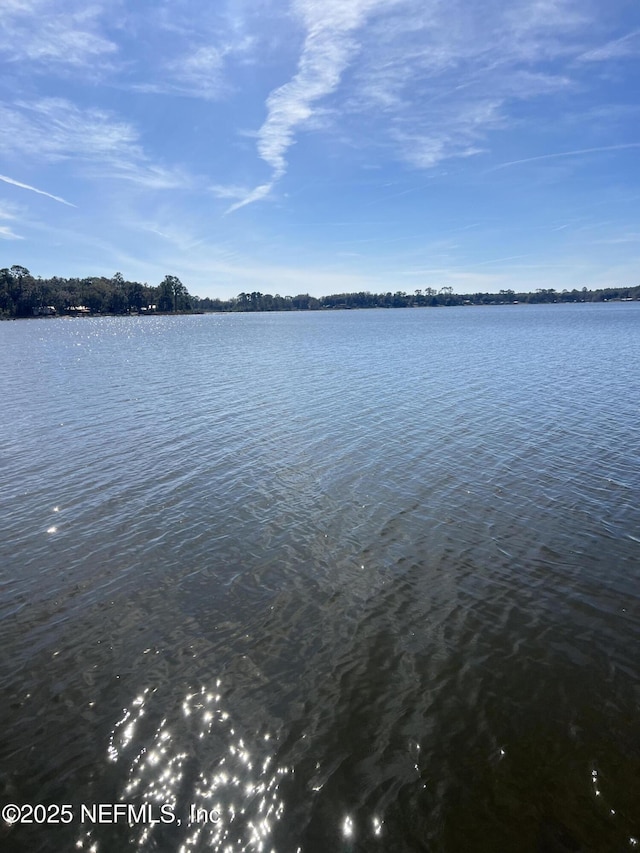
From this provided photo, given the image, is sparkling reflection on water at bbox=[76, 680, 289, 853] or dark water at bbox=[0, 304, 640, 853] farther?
dark water at bbox=[0, 304, 640, 853]

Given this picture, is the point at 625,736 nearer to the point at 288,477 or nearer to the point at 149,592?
the point at 149,592

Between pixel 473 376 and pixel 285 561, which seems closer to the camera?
pixel 285 561

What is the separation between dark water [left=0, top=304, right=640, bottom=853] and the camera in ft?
22.6

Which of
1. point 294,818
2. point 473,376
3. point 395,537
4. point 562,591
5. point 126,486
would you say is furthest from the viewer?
point 473,376

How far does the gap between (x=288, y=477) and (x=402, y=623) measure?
9924 millimetres

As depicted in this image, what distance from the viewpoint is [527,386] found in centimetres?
3822

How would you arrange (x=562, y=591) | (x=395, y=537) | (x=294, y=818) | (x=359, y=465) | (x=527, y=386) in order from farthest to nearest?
(x=527, y=386) < (x=359, y=465) < (x=395, y=537) < (x=562, y=591) < (x=294, y=818)

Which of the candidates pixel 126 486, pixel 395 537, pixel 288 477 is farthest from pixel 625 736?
pixel 126 486

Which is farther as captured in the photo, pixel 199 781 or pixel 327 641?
pixel 327 641

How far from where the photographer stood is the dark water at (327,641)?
6898 mm

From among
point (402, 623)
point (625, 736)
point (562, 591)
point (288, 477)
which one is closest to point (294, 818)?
point (402, 623)

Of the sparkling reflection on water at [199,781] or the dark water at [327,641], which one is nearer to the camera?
the sparkling reflection on water at [199,781]

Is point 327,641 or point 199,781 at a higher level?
point 199,781

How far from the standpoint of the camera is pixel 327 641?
403 inches
